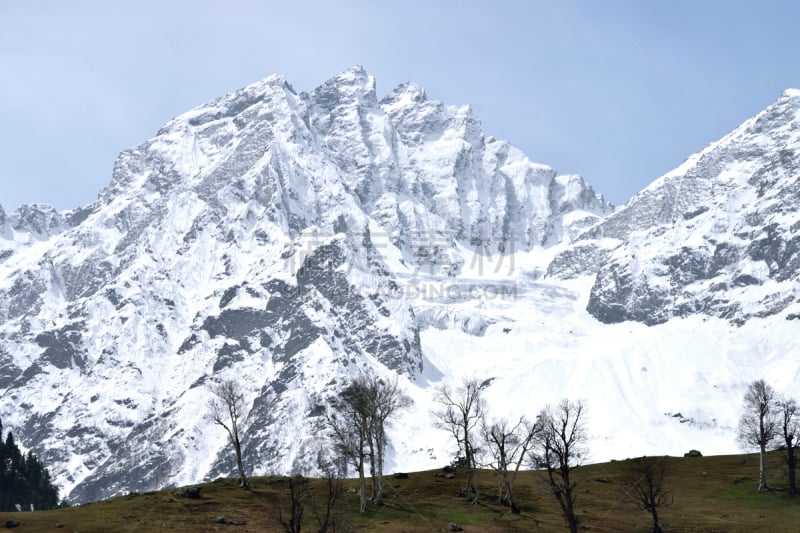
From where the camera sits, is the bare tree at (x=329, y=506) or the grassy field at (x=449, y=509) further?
the grassy field at (x=449, y=509)

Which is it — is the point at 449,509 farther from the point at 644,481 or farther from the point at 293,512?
the point at 293,512

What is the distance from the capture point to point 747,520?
85.6 metres

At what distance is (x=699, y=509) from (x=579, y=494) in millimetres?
14221

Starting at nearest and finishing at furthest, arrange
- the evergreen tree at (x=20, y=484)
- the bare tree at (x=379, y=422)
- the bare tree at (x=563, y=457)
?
the bare tree at (x=563, y=457) → the bare tree at (x=379, y=422) → the evergreen tree at (x=20, y=484)

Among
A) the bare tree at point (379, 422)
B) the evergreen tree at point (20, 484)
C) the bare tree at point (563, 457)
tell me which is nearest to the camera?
the bare tree at point (563, 457)

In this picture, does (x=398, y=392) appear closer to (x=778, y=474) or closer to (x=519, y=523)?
(x=519, y=523)

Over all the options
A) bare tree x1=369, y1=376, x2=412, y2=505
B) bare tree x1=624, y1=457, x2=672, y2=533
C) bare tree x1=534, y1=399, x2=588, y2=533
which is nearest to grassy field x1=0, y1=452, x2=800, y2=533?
bare tree x1=624, y1=457, x2=672, y2=533

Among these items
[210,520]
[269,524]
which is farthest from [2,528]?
[269,524]

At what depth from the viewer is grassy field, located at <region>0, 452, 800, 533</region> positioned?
80.0 meters

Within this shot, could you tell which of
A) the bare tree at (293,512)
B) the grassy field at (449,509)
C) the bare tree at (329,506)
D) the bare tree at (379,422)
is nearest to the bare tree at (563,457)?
the grassy field at (449,509)

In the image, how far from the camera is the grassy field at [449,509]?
8000 centimetres

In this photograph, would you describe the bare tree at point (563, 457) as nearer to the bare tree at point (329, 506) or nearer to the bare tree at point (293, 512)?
the bare tree at point (329, 506)

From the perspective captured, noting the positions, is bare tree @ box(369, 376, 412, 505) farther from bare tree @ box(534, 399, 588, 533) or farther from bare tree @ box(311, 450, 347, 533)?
bare tree @ box(534, 399, 588, 533)

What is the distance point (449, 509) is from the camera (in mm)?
92562
